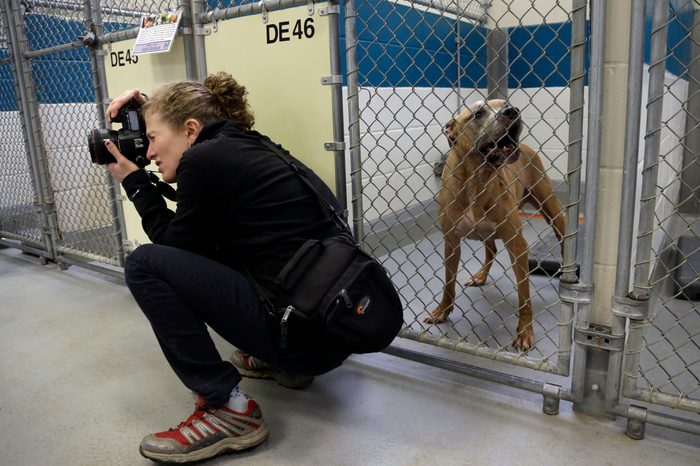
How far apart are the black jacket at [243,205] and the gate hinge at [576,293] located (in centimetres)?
75

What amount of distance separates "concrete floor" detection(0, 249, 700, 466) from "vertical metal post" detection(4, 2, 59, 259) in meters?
1.30

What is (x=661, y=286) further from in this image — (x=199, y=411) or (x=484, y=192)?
(x=199, y=411)

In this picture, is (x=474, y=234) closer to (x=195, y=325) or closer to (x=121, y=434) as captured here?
(x=195, y=325)

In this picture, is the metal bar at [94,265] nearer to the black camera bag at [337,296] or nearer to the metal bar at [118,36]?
the metal bar at [118,36]

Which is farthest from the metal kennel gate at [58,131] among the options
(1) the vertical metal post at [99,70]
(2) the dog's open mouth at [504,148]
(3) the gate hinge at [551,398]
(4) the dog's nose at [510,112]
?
(3) the gate hinge at [551,398]

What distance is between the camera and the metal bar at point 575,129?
1543 millimetres

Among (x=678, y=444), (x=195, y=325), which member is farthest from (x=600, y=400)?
(x=195, y=325)

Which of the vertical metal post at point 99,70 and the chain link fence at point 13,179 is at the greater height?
the vertical metal post at point 99,70

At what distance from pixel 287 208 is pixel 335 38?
744 mm

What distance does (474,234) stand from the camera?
8.23 feet

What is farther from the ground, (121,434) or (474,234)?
(474,234)

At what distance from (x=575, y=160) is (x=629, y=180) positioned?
0.52ft

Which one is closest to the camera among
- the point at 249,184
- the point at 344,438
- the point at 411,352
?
the point at 249,184

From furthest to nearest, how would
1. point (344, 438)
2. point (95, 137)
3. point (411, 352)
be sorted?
point (411, 352), point (95, 137), point (344, 438)
